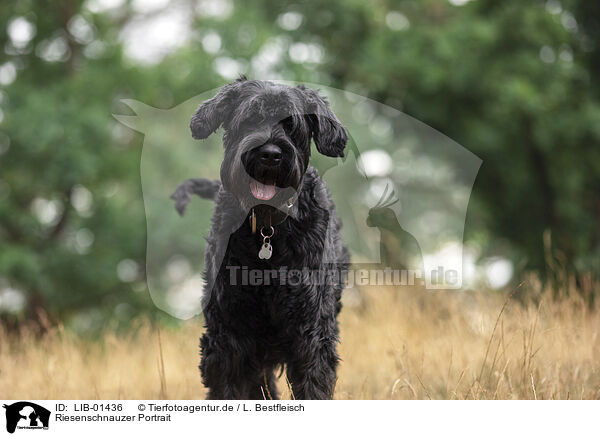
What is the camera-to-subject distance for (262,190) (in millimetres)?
3176

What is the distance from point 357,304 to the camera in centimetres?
674

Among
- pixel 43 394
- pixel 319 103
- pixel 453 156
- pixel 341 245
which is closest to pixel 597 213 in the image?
pixel 453 156

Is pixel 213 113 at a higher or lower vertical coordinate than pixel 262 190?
higher

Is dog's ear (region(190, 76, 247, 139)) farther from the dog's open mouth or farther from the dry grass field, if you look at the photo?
the dry grass field

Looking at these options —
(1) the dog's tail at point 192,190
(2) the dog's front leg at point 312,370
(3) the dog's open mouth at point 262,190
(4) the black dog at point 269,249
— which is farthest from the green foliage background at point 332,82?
(2) the dog's front leg at point 312,370

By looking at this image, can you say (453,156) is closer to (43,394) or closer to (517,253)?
(517,253)

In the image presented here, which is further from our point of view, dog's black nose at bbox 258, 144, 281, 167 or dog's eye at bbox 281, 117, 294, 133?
dog's eye at bbox 281, 117, 294, 133

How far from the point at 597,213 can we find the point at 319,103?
30.9 feet

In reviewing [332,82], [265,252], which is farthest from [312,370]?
[332,82]

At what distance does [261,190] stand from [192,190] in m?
1.12

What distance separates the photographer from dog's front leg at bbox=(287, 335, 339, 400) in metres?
3.42

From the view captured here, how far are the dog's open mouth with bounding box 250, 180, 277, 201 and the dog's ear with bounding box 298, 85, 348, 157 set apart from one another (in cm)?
39
